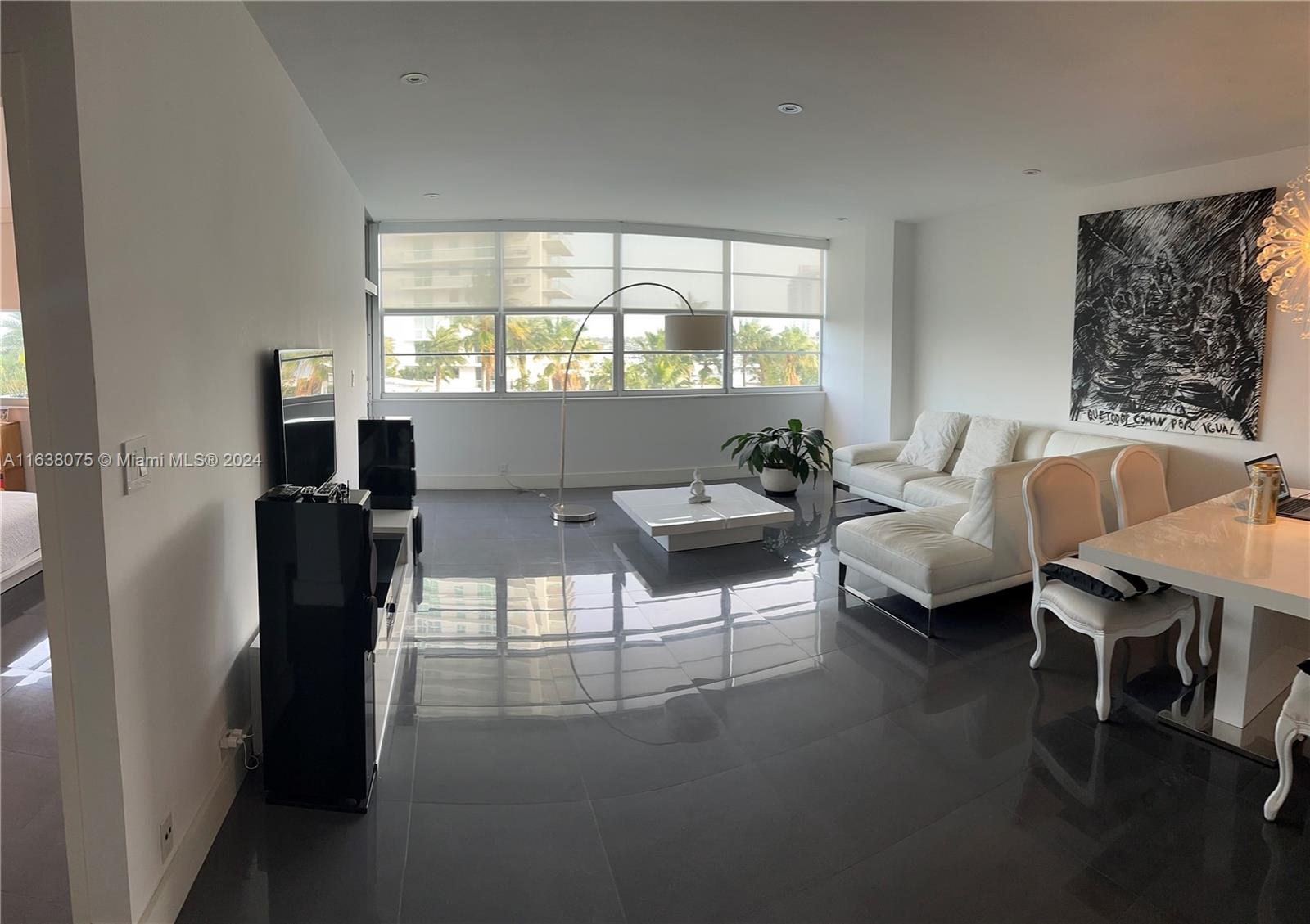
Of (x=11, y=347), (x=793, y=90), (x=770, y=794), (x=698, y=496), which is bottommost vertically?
(x=770, y=794)

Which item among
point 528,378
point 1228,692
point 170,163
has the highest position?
point 170,163

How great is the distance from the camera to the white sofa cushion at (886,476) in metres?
6.29

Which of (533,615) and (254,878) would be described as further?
(533,615)

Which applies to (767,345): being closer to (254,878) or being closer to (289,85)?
(289,85)

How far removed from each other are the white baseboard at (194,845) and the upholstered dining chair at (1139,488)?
407 cm

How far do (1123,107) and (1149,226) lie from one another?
1.83 m

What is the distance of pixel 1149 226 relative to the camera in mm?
5320

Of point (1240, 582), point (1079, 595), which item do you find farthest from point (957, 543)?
point (1240, 582)

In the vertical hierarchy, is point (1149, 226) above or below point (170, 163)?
above

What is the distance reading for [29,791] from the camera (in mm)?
2516

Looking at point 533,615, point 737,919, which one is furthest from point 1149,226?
point 737,919

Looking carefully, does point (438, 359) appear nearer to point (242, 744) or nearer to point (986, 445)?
point (986, 445)

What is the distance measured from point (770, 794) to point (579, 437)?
5.57 m

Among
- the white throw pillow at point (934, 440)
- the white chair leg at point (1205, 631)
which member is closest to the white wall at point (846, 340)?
the white throw pillow at point (934, 440)
